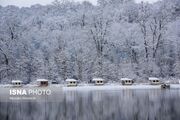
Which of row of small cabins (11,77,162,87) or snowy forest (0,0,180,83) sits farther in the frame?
snowy forest (0,0,180,83)

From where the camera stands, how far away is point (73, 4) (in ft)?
238

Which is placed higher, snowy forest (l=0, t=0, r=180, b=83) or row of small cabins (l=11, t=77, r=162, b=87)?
snowy forest (l=0, t=0, r=180, b=83)

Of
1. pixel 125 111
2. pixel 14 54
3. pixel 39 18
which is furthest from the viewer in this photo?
pixel 39 18

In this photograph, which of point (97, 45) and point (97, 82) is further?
point (97, 45)

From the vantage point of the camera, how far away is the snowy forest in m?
48.0

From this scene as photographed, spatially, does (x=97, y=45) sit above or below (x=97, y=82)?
above

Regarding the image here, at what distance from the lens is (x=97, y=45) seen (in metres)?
53.5

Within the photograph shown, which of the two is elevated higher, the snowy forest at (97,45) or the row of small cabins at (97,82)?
the snowy forest at (97,45)

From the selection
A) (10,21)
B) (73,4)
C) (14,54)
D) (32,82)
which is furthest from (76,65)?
(73,4)

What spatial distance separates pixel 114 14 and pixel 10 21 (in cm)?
1782

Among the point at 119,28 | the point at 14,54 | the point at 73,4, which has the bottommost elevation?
the point at 14,54

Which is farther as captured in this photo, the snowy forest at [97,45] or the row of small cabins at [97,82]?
the snowy forest at [97,45]

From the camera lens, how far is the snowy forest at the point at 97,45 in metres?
48.0

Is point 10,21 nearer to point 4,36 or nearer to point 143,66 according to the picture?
point 4,36
